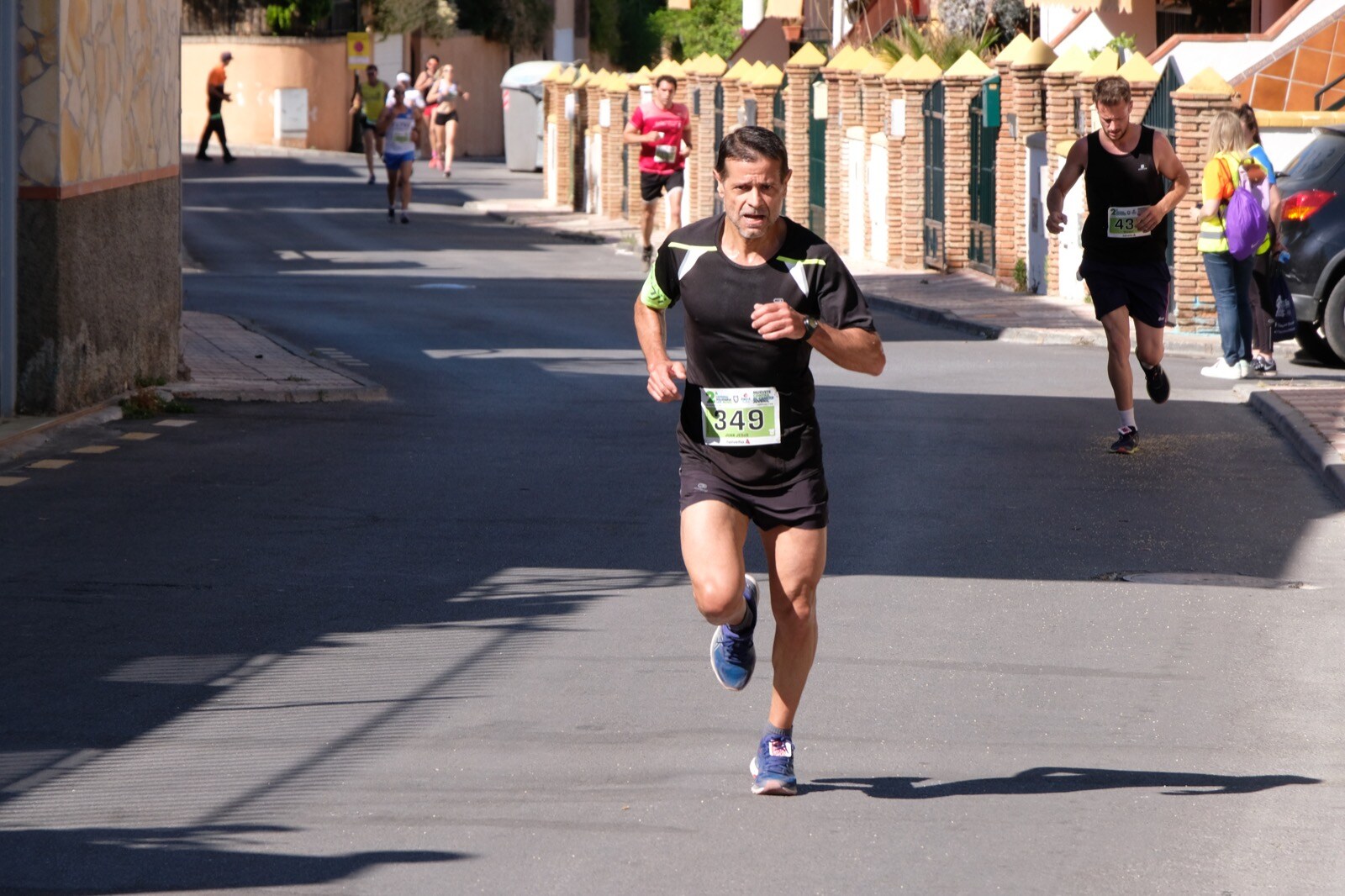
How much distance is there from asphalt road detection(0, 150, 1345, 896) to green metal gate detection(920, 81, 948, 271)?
11.4m

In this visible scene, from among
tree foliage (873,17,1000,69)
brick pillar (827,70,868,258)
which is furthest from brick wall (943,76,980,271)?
brick pillar (827,70,868,258)

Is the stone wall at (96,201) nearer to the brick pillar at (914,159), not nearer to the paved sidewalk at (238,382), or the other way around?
the paved sidewalk at (238,382)

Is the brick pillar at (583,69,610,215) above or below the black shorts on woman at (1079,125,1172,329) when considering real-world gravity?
above

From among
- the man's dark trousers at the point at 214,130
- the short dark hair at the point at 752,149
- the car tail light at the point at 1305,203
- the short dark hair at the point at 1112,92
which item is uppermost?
the man's dark trousers at the point at 214,130

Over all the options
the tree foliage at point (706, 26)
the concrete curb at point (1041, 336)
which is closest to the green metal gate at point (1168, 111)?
the concrete curb at point (1041, 336)

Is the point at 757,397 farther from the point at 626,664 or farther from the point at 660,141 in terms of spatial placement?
the point at 660,141

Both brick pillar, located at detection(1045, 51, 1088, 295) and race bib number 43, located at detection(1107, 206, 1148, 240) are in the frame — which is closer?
race bib number 43, located at detection(1107, 206, 1148, 240)

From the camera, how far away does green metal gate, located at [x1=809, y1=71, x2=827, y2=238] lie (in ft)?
96.5

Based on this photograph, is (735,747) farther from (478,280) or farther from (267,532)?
(478,280)

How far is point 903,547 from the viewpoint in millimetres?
9758

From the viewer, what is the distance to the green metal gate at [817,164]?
2942cm

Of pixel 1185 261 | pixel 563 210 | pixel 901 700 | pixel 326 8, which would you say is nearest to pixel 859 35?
pixel 563 210

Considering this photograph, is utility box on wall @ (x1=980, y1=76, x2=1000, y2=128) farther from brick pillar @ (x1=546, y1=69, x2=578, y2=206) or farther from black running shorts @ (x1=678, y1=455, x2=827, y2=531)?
black running shorts @ (x1=678, y1=455, x2=827, y2=531)

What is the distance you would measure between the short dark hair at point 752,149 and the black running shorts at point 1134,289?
666 cm
